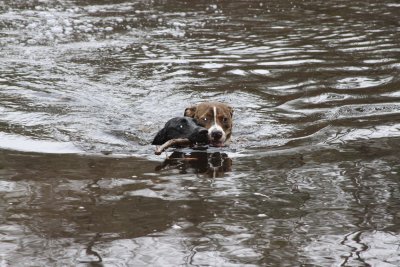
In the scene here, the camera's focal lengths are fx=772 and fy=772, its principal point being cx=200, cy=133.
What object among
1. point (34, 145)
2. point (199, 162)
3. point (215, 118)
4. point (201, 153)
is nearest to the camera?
point (199, 162)

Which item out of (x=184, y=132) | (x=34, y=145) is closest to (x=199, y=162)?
(x=184, y=132)

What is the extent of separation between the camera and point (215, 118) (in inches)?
359

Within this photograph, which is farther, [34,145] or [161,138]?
[161,138]

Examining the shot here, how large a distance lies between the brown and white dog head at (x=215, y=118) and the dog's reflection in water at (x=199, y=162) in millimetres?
433

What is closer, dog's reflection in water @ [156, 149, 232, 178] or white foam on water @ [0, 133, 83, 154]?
dog's reflection in water @ [156, 149, 232, 178]

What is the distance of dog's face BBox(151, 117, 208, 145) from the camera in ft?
27.5

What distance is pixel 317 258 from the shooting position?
4.85 metres

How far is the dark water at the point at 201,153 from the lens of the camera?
5176 mm

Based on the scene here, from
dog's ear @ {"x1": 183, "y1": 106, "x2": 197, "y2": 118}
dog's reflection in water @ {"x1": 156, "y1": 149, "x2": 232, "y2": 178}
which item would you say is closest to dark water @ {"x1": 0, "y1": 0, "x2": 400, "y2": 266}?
dog's reflection in water @ {"x1": 156, "y1": 149, "x2": 232, "y2": 178}

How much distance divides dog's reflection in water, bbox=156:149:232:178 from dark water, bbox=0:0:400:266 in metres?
0.03

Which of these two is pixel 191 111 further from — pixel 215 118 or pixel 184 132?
pixel 184 132

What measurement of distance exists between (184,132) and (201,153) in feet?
1.24

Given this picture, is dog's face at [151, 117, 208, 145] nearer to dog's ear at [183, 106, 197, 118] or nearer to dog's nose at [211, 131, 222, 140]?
dog's nose at [211, 131, 222, 140]

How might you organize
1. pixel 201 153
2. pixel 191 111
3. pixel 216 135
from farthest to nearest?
pixel 191 111, pixel 216 135, pixel 201 153
